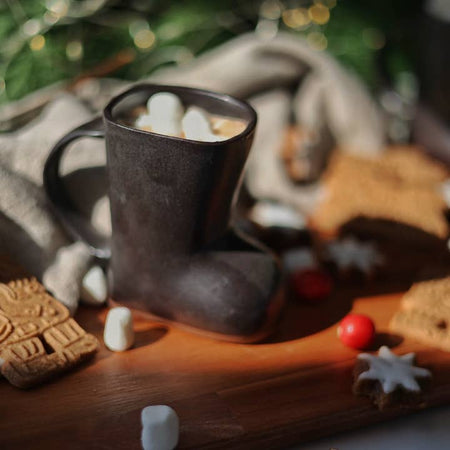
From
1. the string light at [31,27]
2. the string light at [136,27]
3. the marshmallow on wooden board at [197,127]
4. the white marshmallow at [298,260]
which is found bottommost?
the white marshmallow at [298,260]

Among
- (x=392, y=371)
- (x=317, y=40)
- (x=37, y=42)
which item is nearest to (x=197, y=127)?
(x=392, y=371)

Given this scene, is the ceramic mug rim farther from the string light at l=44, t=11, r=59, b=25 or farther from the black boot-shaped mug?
the string light at l=44, t=11, r=59, b=25

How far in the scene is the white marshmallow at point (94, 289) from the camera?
629mm

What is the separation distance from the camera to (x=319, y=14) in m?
1.06

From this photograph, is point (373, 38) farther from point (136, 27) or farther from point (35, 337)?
point (35, 337)

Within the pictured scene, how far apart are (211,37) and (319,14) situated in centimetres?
18

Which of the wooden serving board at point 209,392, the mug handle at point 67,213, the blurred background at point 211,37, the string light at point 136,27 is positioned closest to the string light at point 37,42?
the blurred background at point 211,37

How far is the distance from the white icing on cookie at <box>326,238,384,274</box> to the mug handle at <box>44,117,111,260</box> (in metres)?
0.25

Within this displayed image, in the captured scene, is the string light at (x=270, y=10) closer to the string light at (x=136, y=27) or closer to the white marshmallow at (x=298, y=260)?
Answer: the string light at (x=136, y=27)

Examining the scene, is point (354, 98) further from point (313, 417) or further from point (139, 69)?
point (313, 417)

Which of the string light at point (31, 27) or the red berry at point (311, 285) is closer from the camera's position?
the red berry at point (311, 285)

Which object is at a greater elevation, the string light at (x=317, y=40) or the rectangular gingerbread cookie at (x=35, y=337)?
the string light at (x=317, y=40)

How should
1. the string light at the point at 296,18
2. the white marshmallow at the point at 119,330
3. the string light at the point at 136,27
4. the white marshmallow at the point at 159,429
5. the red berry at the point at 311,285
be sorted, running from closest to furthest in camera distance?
1. the white marshmallow at the point at 159,429
2. the white marshmallow at the point at 119,330
3. the red berry at the point at 311,285
4. the string light at the point at 136,27
5. the string light at the point at 296,18

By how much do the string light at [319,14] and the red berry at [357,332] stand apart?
23.8 inches
